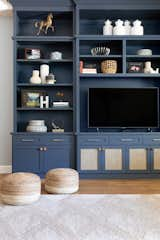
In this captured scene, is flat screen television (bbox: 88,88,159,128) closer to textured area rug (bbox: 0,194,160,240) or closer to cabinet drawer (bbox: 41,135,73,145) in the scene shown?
cabinet drawer (bbox: 41,135,73,145)

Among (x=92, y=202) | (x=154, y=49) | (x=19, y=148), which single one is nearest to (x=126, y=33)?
(x=154, y=49)

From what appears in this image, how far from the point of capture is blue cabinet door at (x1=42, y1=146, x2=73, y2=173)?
4.58 meters

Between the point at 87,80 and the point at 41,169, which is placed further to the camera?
the point at 87,80

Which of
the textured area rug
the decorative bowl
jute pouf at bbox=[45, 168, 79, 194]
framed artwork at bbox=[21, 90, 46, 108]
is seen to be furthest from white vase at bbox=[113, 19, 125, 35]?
the textured area rug

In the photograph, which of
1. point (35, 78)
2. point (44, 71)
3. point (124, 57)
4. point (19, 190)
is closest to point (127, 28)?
point (124, 57)

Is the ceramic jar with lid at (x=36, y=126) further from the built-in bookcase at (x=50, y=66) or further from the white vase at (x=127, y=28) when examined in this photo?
the white vase at (x=127, y=28)

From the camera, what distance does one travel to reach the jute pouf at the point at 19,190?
3041mm

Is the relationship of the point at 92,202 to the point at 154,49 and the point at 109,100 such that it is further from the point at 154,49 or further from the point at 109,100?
the point at 154,49

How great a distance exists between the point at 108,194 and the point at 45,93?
2.24 metres

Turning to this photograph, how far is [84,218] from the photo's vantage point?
268cm

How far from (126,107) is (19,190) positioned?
2.46 meters

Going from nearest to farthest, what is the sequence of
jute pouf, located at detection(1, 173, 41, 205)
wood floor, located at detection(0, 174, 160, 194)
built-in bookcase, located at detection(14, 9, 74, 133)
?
jute pouf, located at detection(1, 173, 41, 205)
wood floor, located at detection(0, 174, 160, 194)
built-in bookcase, located at detection(14, 9, 74, 133)

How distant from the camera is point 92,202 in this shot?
3.20 m

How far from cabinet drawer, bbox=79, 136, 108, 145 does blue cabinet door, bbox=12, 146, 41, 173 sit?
764 mm
